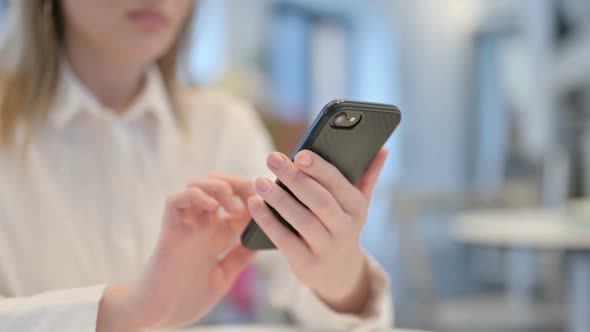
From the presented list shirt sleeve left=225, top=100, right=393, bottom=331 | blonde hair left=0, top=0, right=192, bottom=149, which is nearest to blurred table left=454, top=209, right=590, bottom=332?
shirt sleeve left=225, top=100, right=393, bottom=331

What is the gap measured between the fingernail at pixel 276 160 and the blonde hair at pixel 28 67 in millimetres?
407

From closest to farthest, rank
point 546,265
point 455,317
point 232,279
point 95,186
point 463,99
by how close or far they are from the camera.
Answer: point 232,279 < point 95,186 < point 455,317 < point 546,265 < point 463,99

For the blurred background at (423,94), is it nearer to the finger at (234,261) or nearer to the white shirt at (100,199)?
the white shirt at (100,199)

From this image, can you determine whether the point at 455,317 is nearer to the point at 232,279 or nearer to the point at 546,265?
the point at 546,265

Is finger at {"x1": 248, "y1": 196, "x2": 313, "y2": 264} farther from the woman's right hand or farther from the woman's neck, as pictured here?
the woman's neck

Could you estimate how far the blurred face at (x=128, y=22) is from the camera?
1.87 ft

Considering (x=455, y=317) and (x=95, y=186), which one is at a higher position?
(x=95, y=186)

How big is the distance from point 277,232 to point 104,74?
0.44 meters

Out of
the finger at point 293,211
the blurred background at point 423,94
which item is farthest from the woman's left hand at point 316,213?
the blurred background at point 423,94

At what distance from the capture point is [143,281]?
0.42 m

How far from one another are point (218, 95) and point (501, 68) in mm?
4074

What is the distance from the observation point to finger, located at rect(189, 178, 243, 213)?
16.6 inches

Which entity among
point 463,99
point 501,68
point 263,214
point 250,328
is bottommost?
point 463,99

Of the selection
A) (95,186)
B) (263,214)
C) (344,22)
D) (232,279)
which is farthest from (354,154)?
(344,22)
